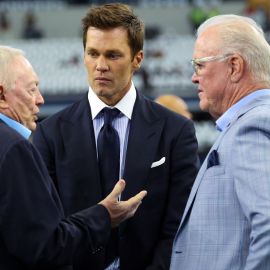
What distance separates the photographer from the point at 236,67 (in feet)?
8.86

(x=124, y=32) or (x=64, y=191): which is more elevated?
(x=124, y=32)

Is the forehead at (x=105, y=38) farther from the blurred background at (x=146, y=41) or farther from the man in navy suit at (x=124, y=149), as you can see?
the blurred background at (x=146, y=41)

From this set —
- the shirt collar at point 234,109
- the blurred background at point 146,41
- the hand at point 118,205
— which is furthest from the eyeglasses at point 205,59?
the blurred background at point 146,41

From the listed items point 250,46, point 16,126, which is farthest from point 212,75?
point 16,126

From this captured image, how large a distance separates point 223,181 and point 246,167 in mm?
148

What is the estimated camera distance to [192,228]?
2648mm

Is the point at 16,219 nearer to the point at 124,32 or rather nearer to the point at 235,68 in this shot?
the point at 235,68

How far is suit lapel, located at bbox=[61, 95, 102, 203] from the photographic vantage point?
3.22m

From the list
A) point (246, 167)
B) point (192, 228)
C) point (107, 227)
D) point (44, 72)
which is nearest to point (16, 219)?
point (107, 227)

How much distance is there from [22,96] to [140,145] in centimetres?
63

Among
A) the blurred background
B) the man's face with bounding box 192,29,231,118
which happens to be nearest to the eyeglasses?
the man's face with bounding box 192,29,231,118

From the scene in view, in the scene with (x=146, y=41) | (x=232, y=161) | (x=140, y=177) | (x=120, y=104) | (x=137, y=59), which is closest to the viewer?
(x=232, y=161)

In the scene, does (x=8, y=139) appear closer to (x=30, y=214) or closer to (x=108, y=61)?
(x=30, y=214)

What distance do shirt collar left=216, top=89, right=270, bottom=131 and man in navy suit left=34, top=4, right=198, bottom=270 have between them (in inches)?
20.3
